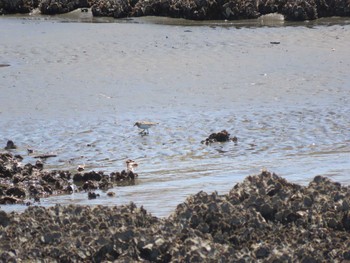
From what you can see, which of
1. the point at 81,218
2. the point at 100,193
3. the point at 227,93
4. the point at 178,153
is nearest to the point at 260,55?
the point at 227,93

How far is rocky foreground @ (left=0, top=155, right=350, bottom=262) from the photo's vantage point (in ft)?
18.2

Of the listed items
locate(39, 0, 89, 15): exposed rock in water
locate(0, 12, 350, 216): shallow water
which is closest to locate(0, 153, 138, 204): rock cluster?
locate(0, 12, 350, 216): shallow water

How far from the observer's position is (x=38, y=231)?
6020mm

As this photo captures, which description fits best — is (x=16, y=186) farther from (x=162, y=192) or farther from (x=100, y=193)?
(x=162, y=192)

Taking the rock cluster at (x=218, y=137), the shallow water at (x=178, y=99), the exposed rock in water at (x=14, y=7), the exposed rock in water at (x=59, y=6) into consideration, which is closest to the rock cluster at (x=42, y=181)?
the shallow water at (x=178, y=99)

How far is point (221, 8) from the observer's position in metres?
20.2

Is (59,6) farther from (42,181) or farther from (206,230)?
(206,230)

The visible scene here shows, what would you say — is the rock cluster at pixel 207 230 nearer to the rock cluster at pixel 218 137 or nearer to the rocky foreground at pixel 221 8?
the rock cluster at pixel 218 137

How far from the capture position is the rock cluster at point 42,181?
26.6 ft

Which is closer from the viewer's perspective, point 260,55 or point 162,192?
point 162,192

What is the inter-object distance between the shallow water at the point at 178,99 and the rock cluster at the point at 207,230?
1.14 m

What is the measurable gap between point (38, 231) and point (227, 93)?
7.18 m

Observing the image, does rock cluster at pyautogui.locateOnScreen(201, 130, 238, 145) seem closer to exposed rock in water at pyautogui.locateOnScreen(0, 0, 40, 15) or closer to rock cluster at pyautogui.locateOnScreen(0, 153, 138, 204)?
rock cluster at pyautogui.locateOnScreen(0, 153, 138, 204)

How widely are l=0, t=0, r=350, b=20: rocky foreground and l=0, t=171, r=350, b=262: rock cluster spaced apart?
44.1 feet
